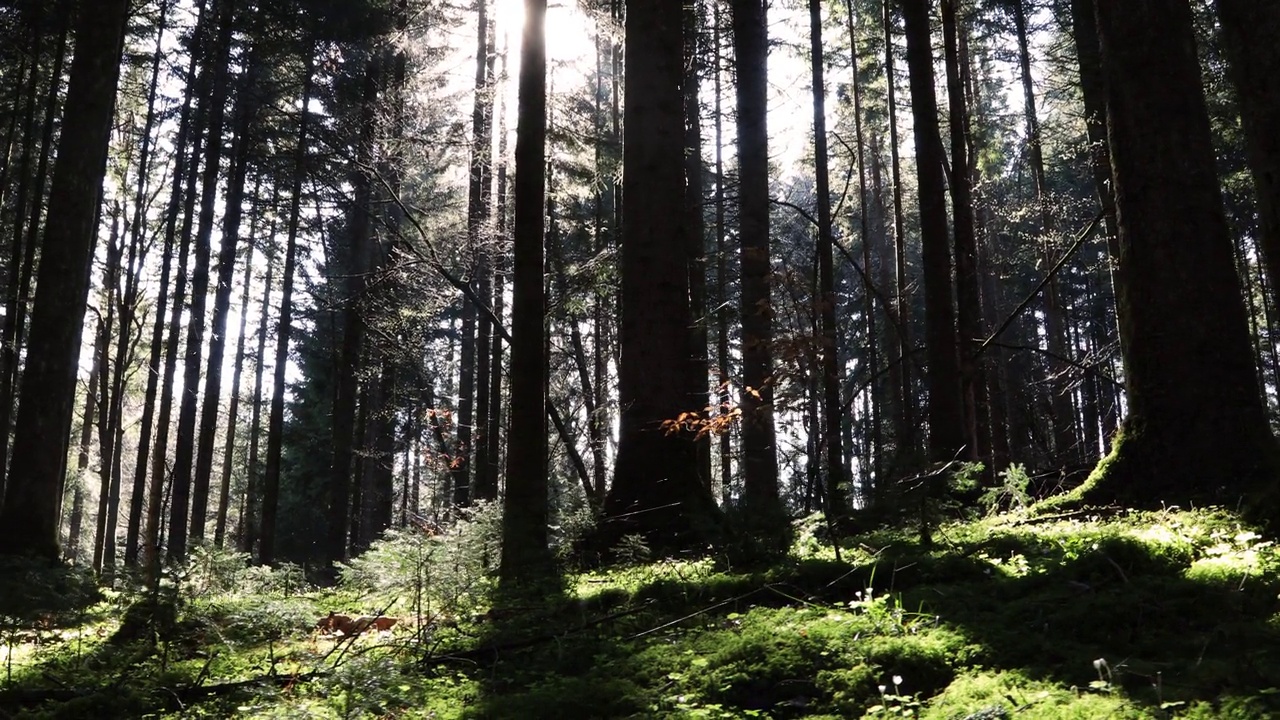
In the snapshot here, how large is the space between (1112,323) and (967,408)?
28.4 meters

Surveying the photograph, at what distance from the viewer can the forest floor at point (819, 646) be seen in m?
2.46

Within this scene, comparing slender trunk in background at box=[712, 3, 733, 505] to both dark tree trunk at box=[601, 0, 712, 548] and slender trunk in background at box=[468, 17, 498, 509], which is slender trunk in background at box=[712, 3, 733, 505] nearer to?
dark tree trunk at box=[601, 0, 712, 548]

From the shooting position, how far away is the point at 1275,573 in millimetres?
2896

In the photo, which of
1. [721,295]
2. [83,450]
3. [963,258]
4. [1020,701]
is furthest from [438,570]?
[83,450]

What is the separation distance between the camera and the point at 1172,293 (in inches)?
189

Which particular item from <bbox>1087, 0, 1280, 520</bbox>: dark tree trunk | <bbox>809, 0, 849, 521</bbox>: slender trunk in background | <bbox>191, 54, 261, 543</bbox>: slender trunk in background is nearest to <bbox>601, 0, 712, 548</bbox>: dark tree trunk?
<bbox>809, 0, 849, 521</bbox>: slender trunk in background

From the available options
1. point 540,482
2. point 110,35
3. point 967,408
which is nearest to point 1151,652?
point 540,482

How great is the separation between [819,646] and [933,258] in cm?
724

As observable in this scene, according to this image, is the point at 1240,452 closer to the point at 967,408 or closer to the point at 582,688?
the point at 582,688

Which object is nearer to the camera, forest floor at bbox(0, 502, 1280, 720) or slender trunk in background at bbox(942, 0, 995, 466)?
forest floor at bbox(0, 502, 1280, 720)

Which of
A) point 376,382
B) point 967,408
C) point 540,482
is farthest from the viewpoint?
point 376,382

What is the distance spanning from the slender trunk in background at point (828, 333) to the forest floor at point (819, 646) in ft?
3.62

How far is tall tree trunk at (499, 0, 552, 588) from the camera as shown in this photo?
638cm

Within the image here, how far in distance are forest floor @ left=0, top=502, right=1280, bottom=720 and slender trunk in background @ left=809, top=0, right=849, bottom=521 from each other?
1.10m
